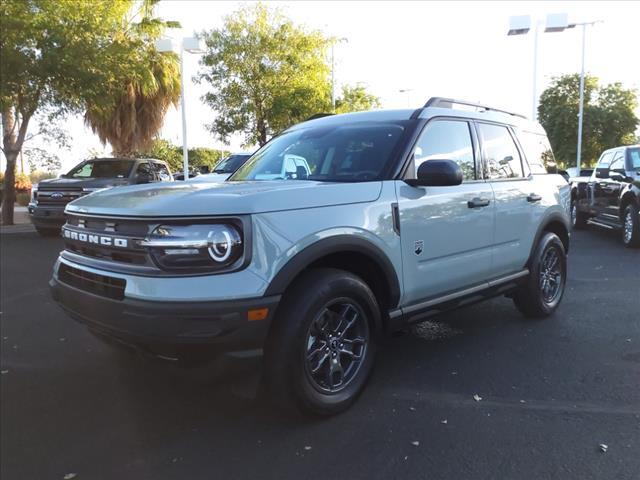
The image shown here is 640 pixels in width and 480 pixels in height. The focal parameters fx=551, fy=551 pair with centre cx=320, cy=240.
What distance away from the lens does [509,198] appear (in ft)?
14.8

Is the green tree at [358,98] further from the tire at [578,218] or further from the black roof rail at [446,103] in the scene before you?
the black roof rail at [446,103]

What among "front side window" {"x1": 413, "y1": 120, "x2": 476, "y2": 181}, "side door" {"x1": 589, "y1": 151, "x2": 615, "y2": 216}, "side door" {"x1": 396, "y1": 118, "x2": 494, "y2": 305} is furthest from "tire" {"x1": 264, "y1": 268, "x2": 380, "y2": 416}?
"side door" {"x1": 589, "y1": 151, "x2": 615, "y2": 216}

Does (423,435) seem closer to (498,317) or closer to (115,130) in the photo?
(498,317)

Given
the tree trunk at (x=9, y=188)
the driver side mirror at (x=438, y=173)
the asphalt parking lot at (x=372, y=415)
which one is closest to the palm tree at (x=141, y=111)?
the tree trunk at (x=9, y=188)

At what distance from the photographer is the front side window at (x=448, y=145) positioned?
3.85m

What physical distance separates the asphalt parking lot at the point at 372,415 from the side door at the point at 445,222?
2.24ft

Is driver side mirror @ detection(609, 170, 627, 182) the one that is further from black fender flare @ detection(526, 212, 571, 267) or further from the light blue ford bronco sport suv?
the light blue ford bronco sport suv

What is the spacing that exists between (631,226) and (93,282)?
8.92 metres

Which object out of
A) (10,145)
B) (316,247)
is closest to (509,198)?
(316,247)

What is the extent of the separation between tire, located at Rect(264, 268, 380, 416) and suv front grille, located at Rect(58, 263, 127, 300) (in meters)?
0.82

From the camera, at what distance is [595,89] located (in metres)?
33.4

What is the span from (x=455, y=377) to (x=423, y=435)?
89 centimetres

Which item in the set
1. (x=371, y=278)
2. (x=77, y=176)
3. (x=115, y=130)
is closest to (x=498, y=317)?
(x=371, y=278)

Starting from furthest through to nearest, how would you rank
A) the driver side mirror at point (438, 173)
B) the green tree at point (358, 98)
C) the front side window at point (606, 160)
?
the green tree at point (358, 98), the front side window at point (606, 160), the driver side mirror at point (438, 173)
